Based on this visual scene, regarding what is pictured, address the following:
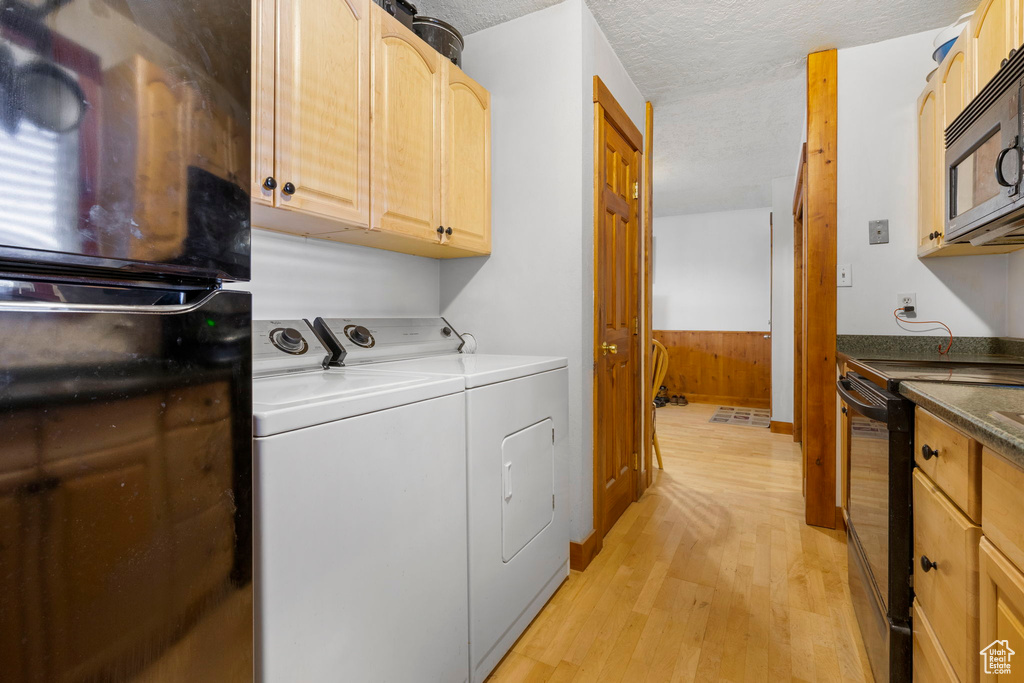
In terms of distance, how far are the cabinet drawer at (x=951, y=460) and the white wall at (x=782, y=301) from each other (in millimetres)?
3412

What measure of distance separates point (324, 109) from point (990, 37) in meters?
2.11

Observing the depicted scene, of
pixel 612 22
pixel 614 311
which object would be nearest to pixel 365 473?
pixel 614 311

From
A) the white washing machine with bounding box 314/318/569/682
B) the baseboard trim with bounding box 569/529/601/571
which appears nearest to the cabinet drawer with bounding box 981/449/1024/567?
the white washing machine with bounding box 314/318/569/682

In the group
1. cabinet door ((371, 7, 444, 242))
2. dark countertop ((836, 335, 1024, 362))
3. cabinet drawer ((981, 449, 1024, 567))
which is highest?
cabinet door ((371, 7, 444, 242))

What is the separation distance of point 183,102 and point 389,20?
1.25 m

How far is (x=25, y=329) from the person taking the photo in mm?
558

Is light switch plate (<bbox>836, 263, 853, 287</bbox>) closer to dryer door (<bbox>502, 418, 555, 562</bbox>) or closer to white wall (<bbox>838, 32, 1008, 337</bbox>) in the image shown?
white wall (<bbox>838, 32, 1008, 337</bbox>)

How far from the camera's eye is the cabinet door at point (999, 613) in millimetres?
692

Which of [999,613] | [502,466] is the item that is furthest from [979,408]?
[502,466]

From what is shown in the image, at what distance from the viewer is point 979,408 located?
0.87 metres

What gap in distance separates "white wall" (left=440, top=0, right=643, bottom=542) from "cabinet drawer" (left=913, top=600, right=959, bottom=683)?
3.77 feet

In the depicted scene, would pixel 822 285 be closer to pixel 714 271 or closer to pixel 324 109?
pixel 324 109

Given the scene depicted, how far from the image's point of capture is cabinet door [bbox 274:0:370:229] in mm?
1339

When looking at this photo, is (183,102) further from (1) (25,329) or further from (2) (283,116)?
(2) (283,116)
